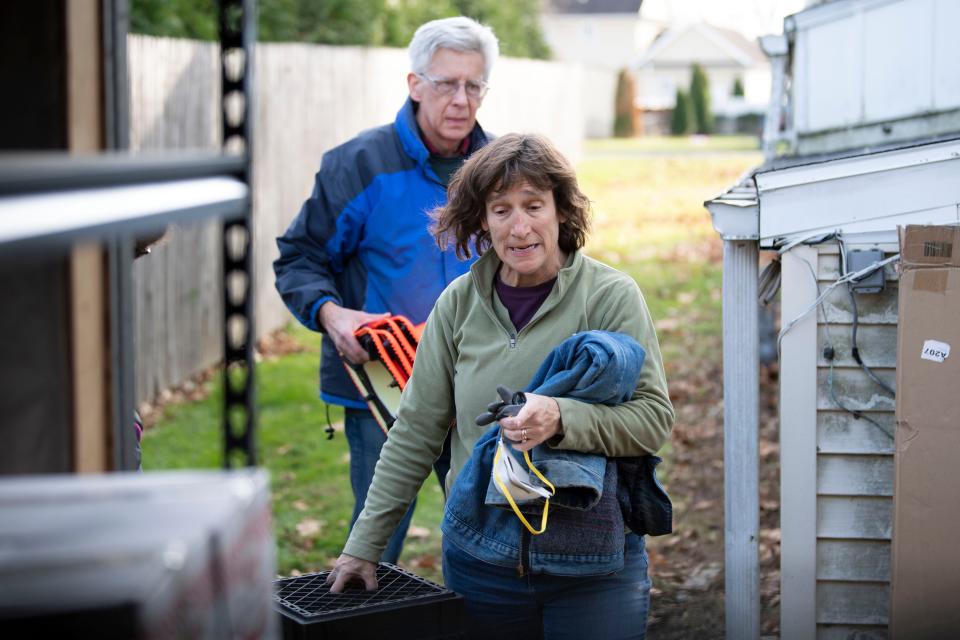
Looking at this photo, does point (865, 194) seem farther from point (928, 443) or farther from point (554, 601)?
point (554, 601)

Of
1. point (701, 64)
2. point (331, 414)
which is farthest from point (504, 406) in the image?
point (701, 64)

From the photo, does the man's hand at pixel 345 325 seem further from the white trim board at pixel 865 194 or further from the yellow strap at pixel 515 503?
the white trim board at pixel 865 194

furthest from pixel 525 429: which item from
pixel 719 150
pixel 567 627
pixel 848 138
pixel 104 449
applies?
pixel 719 150

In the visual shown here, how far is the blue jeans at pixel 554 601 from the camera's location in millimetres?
3049

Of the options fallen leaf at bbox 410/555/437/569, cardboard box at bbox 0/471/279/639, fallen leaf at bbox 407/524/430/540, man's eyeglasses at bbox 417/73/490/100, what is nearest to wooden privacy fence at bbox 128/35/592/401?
fallen leaf at bbox 407/524/430/540

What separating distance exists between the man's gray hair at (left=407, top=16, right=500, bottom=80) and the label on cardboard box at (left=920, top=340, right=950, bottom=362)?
169cm

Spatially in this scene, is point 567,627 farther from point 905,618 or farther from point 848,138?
point 848,138

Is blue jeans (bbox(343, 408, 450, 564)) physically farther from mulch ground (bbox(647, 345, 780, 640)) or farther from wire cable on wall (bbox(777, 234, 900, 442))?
mulch ground (bbox(647, 345, 780, 640))

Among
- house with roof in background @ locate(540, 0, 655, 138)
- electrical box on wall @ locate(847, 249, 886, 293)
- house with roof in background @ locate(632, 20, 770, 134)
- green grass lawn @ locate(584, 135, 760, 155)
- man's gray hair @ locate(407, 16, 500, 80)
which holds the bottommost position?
electrical box on wall @ locate(847, 249, 886, 293)

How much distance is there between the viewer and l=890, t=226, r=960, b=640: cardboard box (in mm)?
3648

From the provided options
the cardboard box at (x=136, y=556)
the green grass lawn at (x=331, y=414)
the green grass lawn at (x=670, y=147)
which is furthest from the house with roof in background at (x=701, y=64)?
the cardboard box at (x=136, y=556)

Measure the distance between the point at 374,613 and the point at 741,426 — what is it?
1750mm

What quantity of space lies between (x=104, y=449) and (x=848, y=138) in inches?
248

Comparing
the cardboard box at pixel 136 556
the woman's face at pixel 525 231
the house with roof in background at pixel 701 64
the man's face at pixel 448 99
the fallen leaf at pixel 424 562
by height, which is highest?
the house with roof in background at pixel 701 64
